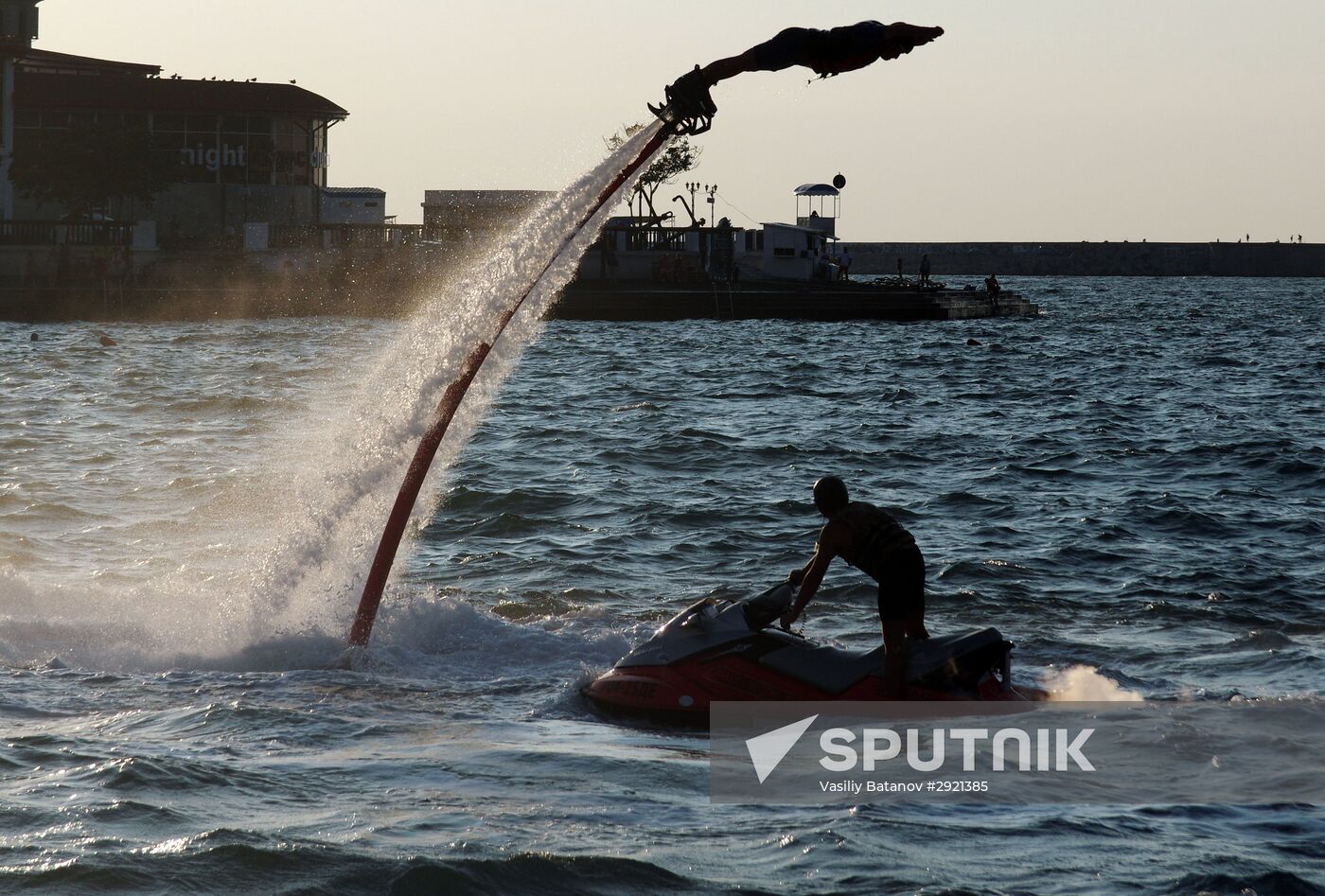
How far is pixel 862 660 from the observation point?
35.6ft

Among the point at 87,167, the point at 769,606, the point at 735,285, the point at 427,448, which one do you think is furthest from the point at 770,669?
the point at 87,167

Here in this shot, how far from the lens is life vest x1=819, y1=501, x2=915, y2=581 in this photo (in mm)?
10766

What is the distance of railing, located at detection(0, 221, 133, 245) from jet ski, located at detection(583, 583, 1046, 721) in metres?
70.3

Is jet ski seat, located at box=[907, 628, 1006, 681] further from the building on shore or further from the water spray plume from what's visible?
the building on shore

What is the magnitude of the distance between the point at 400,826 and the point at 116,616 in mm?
6714

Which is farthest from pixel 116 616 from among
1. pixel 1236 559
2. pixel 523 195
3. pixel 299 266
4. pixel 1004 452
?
pixel 523 195

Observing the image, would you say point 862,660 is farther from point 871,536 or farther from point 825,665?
point 871,536

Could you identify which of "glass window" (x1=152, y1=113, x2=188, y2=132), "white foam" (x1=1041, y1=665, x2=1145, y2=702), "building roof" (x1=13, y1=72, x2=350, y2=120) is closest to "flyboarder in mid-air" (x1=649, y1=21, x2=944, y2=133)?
"white foam" (x1=1041, y1=665, x2=1145, y2=702)

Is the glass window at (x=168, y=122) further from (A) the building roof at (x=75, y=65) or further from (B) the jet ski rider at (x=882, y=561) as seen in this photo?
(B) the jet ski rider at (x=882, y=561)

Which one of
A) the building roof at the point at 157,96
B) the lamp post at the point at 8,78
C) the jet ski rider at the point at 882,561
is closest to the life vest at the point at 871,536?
the jet ski rider at the point at 882,561

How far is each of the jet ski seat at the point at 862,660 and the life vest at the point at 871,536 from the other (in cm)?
56

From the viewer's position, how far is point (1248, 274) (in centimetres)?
19862

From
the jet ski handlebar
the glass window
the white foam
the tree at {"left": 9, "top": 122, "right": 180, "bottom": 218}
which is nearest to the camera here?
the jet ski handlebar

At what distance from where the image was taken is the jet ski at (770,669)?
35.0ft
